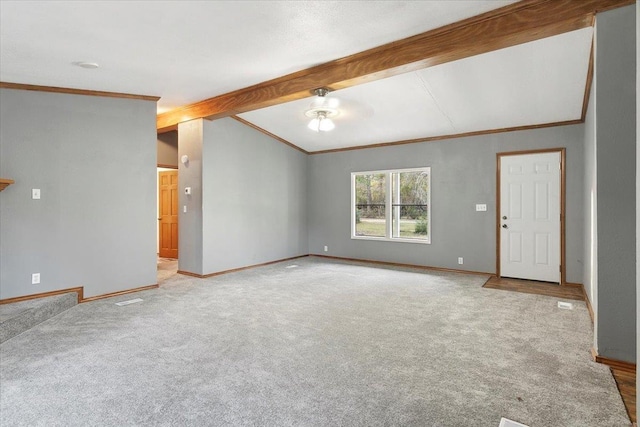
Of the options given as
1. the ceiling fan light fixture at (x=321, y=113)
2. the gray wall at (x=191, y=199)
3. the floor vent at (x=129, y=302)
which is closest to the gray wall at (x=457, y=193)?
the ceiling fan light fixture at (x=321, y=113)

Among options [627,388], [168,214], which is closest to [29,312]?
[168,214]

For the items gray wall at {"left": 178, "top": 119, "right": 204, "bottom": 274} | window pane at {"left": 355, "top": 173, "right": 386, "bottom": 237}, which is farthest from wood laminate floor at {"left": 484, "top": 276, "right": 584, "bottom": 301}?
gray wall at {"left": 178, "top": 119, "right": 204, "bottom": 274}

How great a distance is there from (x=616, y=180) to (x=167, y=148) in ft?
23.2

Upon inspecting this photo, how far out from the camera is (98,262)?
463 cm

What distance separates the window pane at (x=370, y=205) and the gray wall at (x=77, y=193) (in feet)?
13.4

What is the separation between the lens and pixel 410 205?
6.91 metres

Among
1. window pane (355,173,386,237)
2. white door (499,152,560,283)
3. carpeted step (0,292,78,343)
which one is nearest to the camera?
carpeted step (0,292,78,343)

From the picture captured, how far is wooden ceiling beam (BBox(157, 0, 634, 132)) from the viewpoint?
9.16 ft

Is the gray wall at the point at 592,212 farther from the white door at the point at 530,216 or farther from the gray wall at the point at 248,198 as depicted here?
the gray wall at the point at 248,198

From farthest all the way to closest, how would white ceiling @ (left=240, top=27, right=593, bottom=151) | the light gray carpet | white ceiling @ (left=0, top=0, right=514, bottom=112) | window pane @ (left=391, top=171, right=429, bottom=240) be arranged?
1. window pane @ (left=391, top=171, right=429, bottom=240)
2. white ceiling @ (left=240, top=27, right=593, bottom=151)
3. white ceiling @ (left=0, top=0, right=514, bottom=112)
4. the light gray carpet

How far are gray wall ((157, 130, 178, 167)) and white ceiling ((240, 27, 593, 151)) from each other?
182cm

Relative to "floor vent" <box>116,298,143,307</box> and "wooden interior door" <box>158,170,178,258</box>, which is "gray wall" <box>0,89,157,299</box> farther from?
"wooden interior door" <box>158,170,178,258</box>

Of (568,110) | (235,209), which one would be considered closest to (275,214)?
(235,209)

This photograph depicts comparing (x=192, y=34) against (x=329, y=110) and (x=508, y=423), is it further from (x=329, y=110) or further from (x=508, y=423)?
(x=508, y=423)
